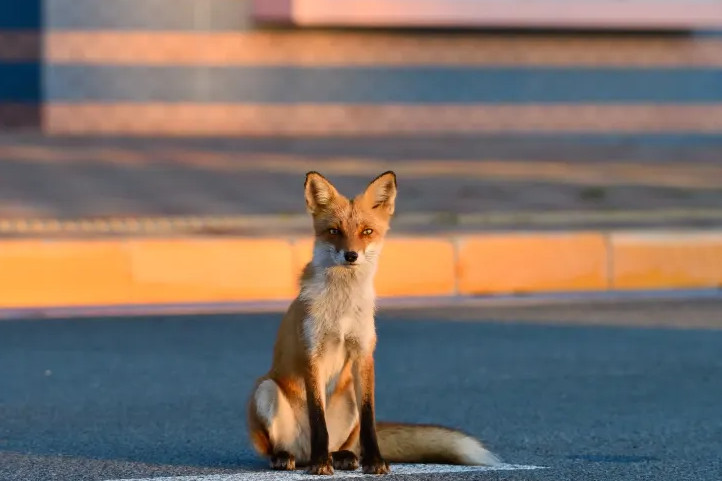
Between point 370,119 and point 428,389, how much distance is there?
15.8m

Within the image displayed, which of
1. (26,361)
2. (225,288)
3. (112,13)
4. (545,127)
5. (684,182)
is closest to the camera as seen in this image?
(26,361)

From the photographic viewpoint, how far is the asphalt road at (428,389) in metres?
6.41

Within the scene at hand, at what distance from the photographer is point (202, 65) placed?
2358 cm

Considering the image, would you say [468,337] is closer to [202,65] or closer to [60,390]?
[60,390]

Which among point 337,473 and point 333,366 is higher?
point 333,366

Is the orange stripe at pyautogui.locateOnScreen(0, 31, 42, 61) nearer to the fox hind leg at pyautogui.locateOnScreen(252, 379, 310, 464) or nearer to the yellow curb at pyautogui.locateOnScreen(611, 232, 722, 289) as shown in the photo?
the yellow curb at pyautogui.locateOnScreen(611, 232, 722, 289)

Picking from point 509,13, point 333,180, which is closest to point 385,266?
point 333,180

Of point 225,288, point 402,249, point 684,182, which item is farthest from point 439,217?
point 684,182

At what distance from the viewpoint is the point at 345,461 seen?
232 inches

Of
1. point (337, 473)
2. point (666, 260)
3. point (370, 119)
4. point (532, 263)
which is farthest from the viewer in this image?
point (370, 119)

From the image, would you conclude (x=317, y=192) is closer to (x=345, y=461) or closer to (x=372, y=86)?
(x=345, y=461)

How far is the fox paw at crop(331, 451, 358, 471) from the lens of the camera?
5.89m

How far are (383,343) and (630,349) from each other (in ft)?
5.03

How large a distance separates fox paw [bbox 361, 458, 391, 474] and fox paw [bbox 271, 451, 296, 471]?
287mm
